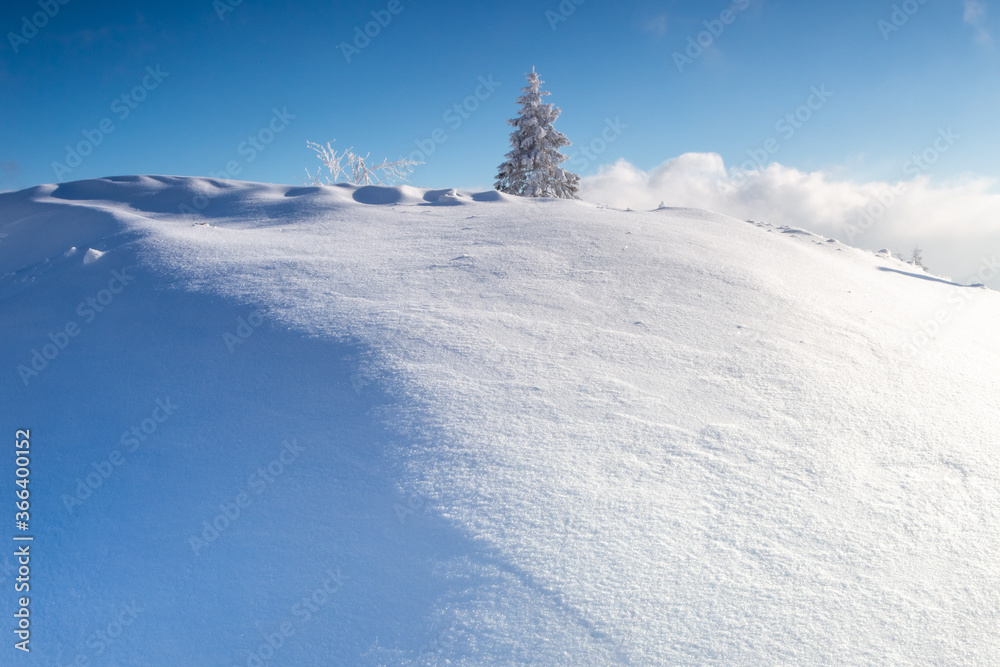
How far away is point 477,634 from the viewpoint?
1726mm

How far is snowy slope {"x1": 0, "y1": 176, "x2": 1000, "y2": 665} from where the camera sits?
1813 mm

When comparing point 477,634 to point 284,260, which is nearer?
point 477,634

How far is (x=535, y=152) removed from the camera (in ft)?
53.9

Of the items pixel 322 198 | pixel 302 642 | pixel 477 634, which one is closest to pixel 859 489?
pixel 477 634

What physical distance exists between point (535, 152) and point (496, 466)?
605 inches

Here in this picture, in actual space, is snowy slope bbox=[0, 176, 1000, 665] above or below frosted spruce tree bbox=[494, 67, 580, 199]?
below

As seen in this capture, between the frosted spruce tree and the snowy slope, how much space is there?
1275 centimetres

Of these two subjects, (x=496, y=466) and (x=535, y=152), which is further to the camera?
(x=535, y=152)

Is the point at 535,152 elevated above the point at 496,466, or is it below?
above

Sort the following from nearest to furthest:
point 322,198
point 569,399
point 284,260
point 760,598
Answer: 1. point 760,598
2. point 569,399
3. point 284,260
4. point 322,198

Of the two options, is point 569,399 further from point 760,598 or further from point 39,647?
point 39,647

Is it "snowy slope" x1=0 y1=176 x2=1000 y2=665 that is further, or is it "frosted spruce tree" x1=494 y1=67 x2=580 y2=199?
"frosted spruce tree" x1=494 y1=67 x2=580 y2=199

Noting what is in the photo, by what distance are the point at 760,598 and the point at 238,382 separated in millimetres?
2534

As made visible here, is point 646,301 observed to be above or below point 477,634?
above
